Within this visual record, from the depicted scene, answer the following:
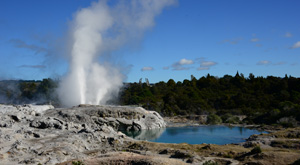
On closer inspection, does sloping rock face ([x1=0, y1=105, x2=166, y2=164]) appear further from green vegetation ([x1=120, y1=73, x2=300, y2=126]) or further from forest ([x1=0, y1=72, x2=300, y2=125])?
green vegetation ([x1=120, y1=73, x2=300, y2=126])

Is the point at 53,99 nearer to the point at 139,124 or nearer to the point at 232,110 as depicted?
the point at 139,124

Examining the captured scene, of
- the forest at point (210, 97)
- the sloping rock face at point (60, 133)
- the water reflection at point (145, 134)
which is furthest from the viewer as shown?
the forest at point (210, 97)

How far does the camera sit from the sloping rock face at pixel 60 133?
1823 cm

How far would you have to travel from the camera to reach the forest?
53.7 m

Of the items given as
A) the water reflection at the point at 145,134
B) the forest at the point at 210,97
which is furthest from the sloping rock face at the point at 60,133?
the forest at the point at 210,97

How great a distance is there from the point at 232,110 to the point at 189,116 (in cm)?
774

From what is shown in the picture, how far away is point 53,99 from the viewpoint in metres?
56.2

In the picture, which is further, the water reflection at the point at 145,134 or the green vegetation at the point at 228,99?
the green vegetation at the point at 228,99

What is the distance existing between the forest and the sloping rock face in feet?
52.4

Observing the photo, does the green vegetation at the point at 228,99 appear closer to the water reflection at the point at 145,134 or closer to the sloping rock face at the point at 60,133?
the water reflection at the point at 145,134

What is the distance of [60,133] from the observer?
24844mm

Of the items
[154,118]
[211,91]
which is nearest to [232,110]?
[211,91]

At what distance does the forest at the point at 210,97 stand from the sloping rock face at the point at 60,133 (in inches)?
629

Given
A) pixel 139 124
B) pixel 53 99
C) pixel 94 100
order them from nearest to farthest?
1. pixel 139 124
2. pixel 94 100
3. pixel 53 99
